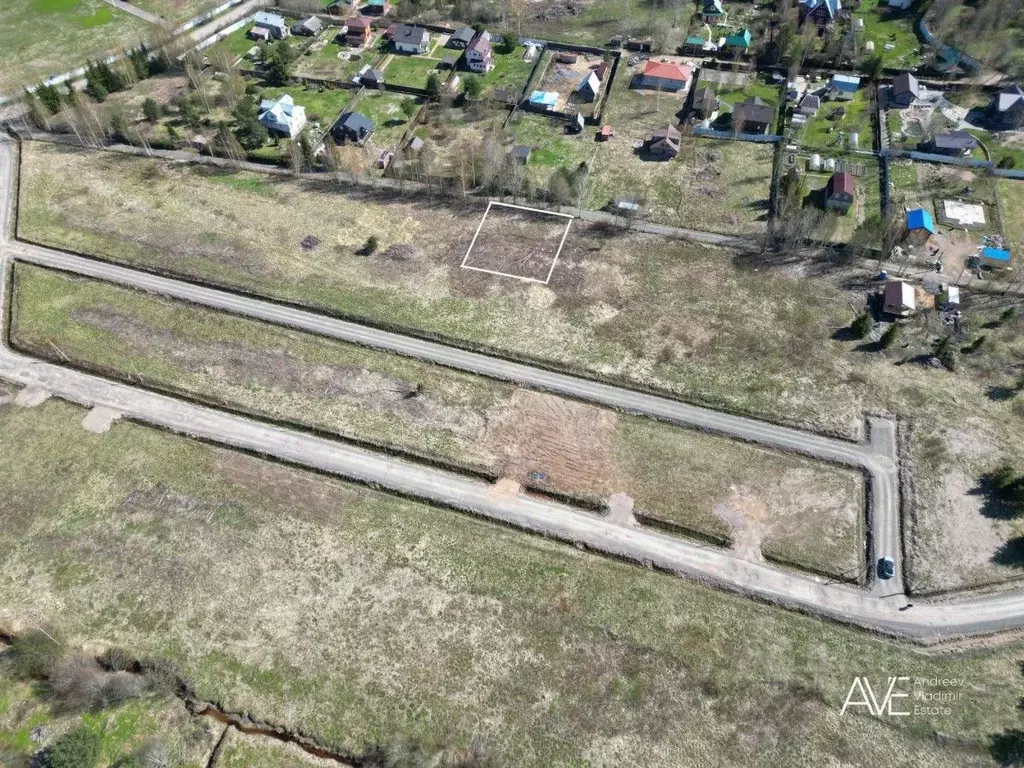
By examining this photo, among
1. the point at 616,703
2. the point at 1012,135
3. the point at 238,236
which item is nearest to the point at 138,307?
the point at 238,236

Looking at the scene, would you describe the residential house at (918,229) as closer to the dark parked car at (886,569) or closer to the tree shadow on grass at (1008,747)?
the dark parked car at (886,569)

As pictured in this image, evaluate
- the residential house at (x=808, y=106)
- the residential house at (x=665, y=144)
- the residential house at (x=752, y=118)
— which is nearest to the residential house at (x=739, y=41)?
the residential house at (x=808, y=106)

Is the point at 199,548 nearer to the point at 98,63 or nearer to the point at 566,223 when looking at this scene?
the point at 566,223

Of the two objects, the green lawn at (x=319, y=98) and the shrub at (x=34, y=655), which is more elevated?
the green lawn at (x=319, y=98)

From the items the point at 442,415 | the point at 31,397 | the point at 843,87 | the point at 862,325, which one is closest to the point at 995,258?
the point at 862,325

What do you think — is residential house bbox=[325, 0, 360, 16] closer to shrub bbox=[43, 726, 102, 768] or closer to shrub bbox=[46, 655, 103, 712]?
shrub bbox=[46, 655, 103, 712]

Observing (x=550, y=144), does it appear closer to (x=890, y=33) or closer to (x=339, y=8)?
(x=339, y=8)

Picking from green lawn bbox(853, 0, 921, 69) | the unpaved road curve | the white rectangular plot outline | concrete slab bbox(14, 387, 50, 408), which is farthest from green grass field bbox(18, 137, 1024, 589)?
green lawn bbox(853, 0, 921, 69)
